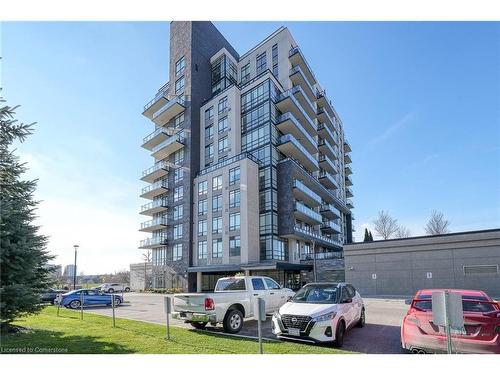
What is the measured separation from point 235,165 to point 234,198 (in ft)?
12.8

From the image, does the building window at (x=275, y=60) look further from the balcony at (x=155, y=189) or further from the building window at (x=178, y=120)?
the balcony at (x=155, y=189)

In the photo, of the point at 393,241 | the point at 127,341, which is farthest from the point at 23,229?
the point at 393,241

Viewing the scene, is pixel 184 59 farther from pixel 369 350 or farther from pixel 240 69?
pixel 369 350

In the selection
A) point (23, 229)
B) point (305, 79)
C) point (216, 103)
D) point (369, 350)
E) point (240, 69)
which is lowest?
point (369, 350)

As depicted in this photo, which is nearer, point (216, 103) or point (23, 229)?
point (23, 229)

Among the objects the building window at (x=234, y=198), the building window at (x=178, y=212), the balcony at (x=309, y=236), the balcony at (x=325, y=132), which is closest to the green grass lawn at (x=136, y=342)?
the building window at (x=234, y=198)

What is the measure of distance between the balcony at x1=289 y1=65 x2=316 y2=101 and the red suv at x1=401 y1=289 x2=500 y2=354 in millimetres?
43541

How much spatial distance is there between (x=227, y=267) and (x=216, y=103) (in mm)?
22375

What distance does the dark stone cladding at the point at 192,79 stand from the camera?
46469mm

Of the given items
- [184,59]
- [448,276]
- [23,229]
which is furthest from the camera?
[184,59]

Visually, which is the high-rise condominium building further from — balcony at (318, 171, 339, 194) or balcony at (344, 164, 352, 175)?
balcony at (344, 164, 352, 175)

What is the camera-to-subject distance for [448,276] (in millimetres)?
28891

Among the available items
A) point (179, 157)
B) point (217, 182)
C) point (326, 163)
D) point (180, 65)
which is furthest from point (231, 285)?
point (326, 163)

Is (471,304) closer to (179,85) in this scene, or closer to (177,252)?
(177,252)
